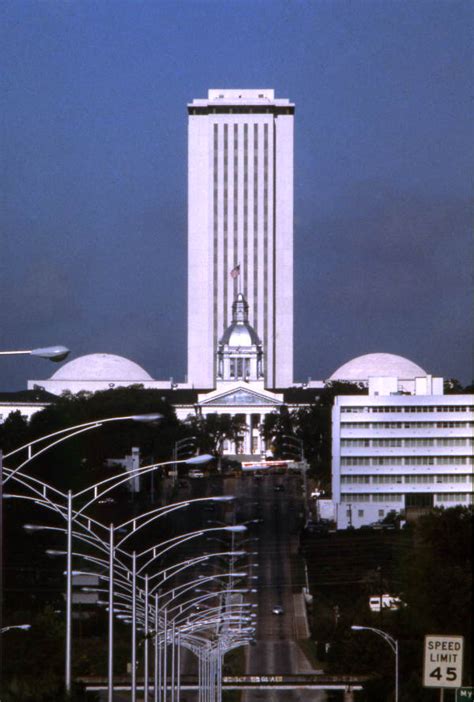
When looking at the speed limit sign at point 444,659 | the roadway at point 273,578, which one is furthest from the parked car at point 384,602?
the speed limit sign at point 444,659

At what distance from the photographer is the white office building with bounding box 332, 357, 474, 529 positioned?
187125mm

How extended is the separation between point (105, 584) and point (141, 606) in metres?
27.1

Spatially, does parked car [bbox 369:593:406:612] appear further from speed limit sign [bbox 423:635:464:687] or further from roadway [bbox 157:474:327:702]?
speed limit sign [bbox 423:635:464:687]

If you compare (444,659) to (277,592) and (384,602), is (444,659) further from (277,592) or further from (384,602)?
(277,592)

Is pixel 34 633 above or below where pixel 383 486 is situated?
below

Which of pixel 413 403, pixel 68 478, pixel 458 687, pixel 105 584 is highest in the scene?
pixel 413 403

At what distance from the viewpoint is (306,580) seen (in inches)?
5330

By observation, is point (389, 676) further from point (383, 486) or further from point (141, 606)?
point (383, 486)

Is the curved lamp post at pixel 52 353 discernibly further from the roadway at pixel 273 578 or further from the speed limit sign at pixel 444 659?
the roadway at pixel 273 578

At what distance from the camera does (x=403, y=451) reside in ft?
619

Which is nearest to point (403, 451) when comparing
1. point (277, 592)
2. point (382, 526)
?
point (382, 526)

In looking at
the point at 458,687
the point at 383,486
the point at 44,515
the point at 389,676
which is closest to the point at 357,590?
the point at 44,515

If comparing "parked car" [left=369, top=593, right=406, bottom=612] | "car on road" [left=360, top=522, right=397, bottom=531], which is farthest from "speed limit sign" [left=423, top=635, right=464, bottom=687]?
"car on road" [left=360, top=522, right=397, bottom=531]

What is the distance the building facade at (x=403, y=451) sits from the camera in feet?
614
